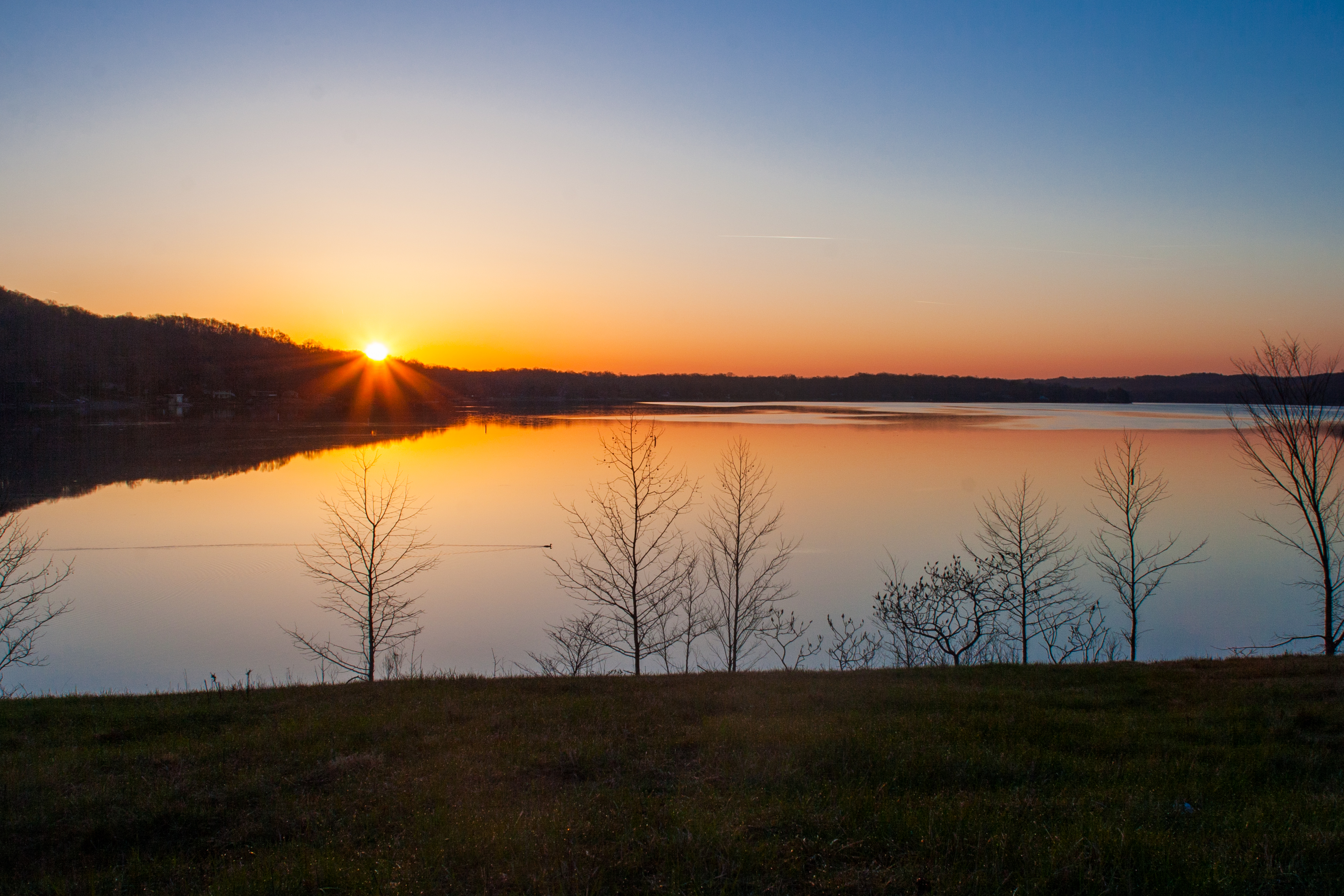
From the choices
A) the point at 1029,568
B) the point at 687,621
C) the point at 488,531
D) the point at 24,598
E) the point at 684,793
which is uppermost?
the point at 684,793

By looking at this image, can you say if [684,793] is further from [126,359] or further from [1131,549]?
[126,359]

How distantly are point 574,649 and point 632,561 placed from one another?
2609mm

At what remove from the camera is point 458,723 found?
758 centimetres

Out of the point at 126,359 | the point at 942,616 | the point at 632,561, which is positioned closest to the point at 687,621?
the point at 632,561

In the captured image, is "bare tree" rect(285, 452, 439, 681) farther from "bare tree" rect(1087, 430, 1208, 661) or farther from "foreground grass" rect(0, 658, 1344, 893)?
"bare tree" rect(1087, 430, 1208, 661)

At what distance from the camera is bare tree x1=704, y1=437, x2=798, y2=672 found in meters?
18.2

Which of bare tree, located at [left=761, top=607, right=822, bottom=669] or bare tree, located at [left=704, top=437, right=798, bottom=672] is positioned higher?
bare tree, located at [left=704, top=437, right=798, bottom=672]

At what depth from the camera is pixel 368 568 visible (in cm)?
1761

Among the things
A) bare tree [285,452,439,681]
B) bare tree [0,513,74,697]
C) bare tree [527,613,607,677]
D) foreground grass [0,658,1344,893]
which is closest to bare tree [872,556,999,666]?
bare tree [527,613,607,677]

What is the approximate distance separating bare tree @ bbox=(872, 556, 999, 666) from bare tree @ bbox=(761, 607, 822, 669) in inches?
74.3

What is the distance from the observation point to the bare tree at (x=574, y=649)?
53.8 feet

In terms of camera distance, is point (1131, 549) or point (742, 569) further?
point (742, 569)

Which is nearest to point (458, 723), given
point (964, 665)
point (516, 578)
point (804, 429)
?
point (964, 665)

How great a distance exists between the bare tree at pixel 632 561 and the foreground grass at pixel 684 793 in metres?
7.52
